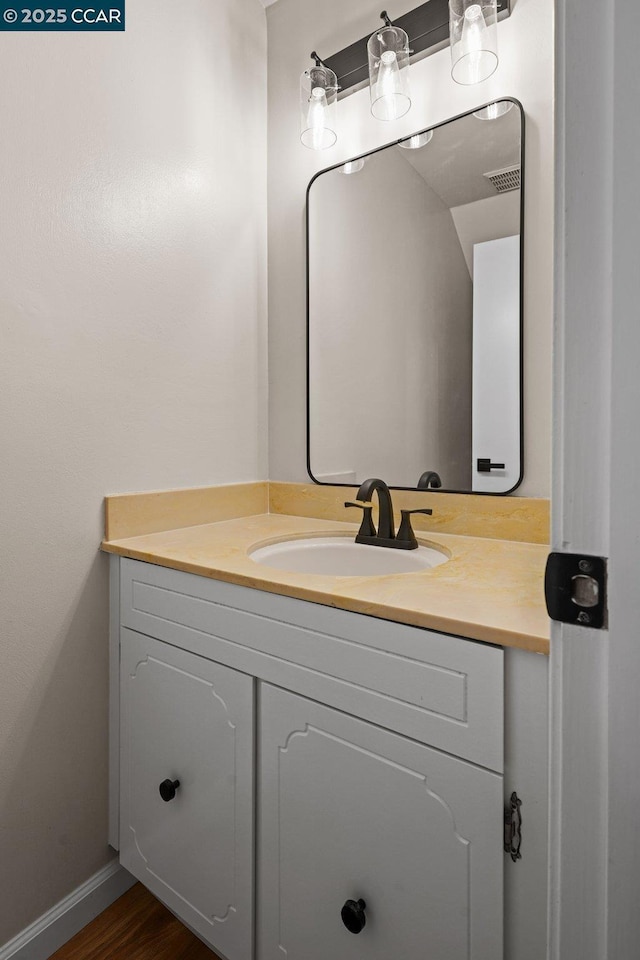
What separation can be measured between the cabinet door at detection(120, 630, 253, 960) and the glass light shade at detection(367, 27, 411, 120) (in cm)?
148

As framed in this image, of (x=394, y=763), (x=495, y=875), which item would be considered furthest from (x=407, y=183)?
(x=495, y=875)

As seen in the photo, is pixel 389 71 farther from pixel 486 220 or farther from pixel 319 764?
pixel 319 764

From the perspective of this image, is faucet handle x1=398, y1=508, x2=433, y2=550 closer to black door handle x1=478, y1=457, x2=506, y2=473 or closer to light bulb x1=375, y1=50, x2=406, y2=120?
black door handle x1=478, y1=457, x2=506, y2=473

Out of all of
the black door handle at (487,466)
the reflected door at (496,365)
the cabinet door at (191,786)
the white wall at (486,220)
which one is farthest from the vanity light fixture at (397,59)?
the cabinet door at (191,786)

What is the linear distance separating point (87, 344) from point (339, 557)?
0.80 metres

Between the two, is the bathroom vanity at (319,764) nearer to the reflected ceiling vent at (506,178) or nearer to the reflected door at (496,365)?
the reflected door at (496,365)

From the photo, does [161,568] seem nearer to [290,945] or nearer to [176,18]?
[290,945]

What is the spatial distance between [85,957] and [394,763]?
3.20 ft

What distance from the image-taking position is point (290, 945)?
38.3 inches

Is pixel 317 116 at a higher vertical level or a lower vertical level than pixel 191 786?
higher

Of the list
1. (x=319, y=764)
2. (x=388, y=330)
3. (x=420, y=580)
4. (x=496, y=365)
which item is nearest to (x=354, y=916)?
(x=319, y=764)

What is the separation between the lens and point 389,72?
55.0 inches

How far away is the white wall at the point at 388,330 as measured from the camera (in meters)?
1.40

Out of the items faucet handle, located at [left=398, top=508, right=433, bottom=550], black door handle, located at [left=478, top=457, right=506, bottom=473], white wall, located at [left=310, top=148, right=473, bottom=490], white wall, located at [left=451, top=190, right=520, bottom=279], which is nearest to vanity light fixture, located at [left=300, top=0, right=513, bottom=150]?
white wall, located at [left=310, top=148, right=473, bottom=490]
